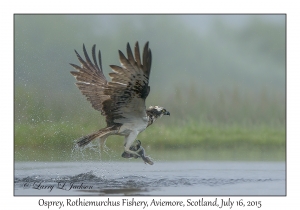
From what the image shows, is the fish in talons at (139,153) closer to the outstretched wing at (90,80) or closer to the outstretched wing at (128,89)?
the outstretched wing at (128,89)

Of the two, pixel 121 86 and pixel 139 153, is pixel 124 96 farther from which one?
pixel 139 153

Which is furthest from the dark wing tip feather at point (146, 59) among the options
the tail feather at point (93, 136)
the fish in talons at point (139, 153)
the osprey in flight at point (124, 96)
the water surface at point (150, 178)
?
the fish in talons at point (139, 153)

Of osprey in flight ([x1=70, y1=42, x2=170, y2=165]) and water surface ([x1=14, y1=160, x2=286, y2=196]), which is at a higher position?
osprey in flight ([x1=70, y1=42, x2=170, y2=165])

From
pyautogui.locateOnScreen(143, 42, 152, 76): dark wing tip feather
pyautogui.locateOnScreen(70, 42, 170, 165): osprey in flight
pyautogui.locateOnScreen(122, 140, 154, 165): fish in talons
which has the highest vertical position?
pyautogui.locateOnScreen(143, 42, 152, 76): dark wing tip feather

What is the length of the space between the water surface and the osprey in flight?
24.5 inches

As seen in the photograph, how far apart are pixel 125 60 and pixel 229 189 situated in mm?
2839

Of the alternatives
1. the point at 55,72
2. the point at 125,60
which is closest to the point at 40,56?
the point at 55,72

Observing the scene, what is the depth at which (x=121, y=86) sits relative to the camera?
1292 centimetres

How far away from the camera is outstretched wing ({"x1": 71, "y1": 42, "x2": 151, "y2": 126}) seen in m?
12.4

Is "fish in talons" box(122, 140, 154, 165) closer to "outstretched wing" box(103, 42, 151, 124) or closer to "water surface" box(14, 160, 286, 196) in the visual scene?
"water surface" box(14, 160, 286, 196)

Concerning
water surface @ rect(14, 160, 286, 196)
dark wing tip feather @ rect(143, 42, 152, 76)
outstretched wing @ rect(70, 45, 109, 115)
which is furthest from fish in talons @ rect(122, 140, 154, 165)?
dark wing tip feather @ rect(143, 42, 152, 76)

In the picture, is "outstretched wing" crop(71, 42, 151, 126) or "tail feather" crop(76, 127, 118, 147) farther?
"tail feather" crop(76, 127, 118, 147)

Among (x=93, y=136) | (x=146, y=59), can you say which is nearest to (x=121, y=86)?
(x=146, y=59)

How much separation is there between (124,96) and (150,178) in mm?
1673
